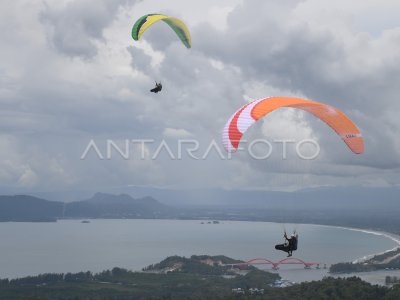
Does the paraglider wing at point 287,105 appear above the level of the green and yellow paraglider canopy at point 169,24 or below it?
below

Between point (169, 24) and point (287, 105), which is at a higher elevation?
point (169, 24)

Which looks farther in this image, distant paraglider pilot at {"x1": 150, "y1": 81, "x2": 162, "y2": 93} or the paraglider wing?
distant paraglider pilot at {"x1": 150, "y1": 81, "x2": 162, "y2": 93}

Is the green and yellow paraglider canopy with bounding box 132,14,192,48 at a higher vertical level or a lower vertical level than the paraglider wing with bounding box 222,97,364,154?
higher

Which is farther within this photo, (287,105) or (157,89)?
(157,89)
